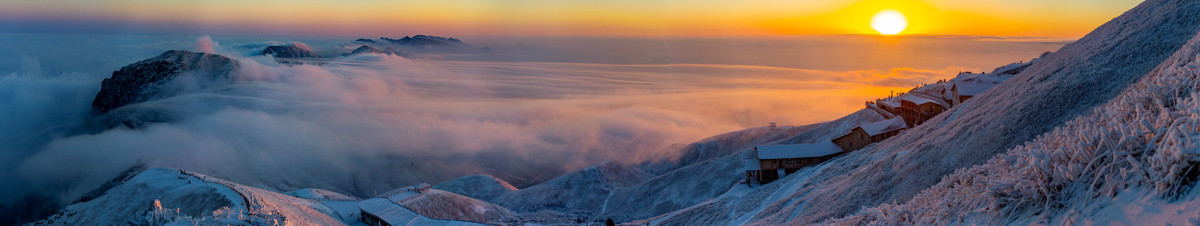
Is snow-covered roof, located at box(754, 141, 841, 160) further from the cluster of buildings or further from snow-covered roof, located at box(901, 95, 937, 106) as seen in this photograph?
snow-covered roof, located at box(901, 95, 937, 106)

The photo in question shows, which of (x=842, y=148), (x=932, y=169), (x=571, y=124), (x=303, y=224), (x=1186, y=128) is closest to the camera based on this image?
(x=1186, y=128)

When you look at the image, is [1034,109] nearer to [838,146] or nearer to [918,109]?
[838,146]

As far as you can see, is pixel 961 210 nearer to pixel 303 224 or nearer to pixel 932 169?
pixel 932 169

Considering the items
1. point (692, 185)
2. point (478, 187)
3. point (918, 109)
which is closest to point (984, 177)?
point (918, 109)

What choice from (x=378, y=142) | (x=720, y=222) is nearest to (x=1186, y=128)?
(x=720, y=222)

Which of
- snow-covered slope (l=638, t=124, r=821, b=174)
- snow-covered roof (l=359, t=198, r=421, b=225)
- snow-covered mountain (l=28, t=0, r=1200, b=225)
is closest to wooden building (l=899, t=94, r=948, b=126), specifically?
snow-covered mountain (l=28, t=0, r=1200, b=225)
